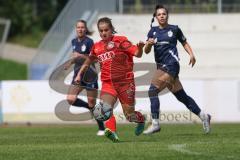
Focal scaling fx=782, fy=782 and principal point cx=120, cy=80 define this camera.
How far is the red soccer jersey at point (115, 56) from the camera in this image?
39.5 feet

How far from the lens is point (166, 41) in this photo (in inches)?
547

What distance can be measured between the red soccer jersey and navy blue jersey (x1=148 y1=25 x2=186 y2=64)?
1.75 metres

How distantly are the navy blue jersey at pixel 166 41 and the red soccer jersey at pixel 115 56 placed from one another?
1.75 m

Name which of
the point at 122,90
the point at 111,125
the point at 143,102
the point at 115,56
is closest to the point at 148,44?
the point at 115,56

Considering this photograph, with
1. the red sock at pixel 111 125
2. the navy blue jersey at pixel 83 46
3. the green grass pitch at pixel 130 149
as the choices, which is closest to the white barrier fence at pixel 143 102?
the navy blue jersey at pixel 83 46

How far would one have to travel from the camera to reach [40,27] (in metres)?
51.1

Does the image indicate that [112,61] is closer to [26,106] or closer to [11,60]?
[26,106]

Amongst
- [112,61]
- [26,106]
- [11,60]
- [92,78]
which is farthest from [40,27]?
[112,61]

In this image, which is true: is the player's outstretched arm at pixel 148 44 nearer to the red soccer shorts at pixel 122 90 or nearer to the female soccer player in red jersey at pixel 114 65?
the female soccer player in red jersey at pixel 114 65

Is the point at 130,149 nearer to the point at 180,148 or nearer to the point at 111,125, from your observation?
the point at 180,148

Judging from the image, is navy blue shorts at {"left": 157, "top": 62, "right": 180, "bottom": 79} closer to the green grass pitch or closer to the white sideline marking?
the green grass pitch

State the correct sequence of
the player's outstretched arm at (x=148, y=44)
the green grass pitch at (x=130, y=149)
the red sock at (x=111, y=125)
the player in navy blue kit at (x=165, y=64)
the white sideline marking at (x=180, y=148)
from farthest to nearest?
the player in navy blue kit at (x=165, y=64) < the player's outstretched arm at (x=148, y=44) < the red sock at (x=111, y=125) < the white sideline marking at (x=180, y=148) < the green grass pitch at (x=130, y=149)

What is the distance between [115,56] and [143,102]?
33.5 ft

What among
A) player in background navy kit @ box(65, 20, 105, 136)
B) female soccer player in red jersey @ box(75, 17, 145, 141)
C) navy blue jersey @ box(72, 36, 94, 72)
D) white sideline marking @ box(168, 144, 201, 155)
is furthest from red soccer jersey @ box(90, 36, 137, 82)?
navy blue jersey @ box(72, 36, 94, 72)
